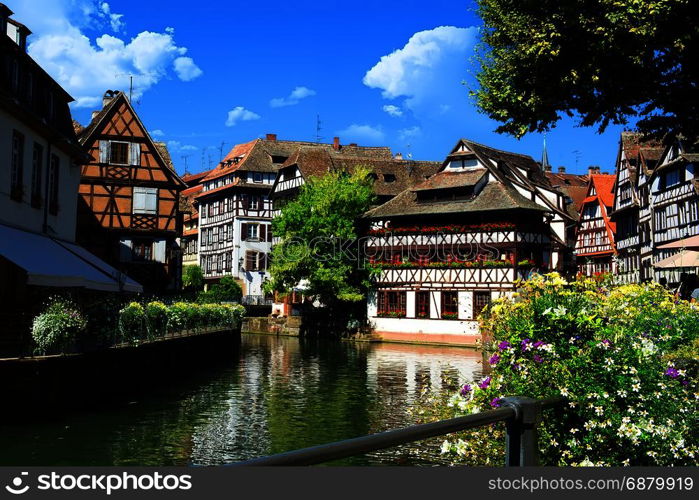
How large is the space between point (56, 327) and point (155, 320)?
348 inches

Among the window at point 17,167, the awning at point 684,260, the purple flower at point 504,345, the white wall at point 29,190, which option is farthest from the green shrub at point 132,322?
the awning at point 684,260

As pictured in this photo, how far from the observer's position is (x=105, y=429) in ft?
50.8

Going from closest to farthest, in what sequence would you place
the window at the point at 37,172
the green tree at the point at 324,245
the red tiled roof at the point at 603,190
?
1. the window at the point at 37,172
2. the green tree at the point at 324,245
3. the red tiled roof at the point at 603,190

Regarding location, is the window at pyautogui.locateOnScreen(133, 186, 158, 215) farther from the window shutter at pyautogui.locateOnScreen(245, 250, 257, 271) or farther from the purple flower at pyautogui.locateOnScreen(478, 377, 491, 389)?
the purple flower at pyautogui.locateOnScreen(478, 377, 491, 389)

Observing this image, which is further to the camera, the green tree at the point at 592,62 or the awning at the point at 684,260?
the awning at the point at 684,260

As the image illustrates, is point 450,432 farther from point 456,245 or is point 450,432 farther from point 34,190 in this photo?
point 456,245

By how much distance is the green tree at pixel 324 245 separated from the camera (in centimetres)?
5062

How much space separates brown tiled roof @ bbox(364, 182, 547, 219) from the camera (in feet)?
148

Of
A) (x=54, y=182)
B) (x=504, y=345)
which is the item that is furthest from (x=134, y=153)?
(x=504, y=345)

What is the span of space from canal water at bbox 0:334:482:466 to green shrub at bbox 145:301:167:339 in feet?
5.28

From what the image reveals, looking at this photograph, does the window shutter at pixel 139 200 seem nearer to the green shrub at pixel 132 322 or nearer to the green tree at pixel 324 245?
the green tree at pixel 324 245

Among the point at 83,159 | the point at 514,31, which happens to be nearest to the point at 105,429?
the point at 514,31

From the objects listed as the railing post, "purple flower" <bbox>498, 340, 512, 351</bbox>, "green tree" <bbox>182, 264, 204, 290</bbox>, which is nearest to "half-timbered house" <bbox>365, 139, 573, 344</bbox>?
"green tree" <bbox>182, 264, 204, 290</bbox>

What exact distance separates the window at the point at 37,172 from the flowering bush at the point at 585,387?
21.4m
